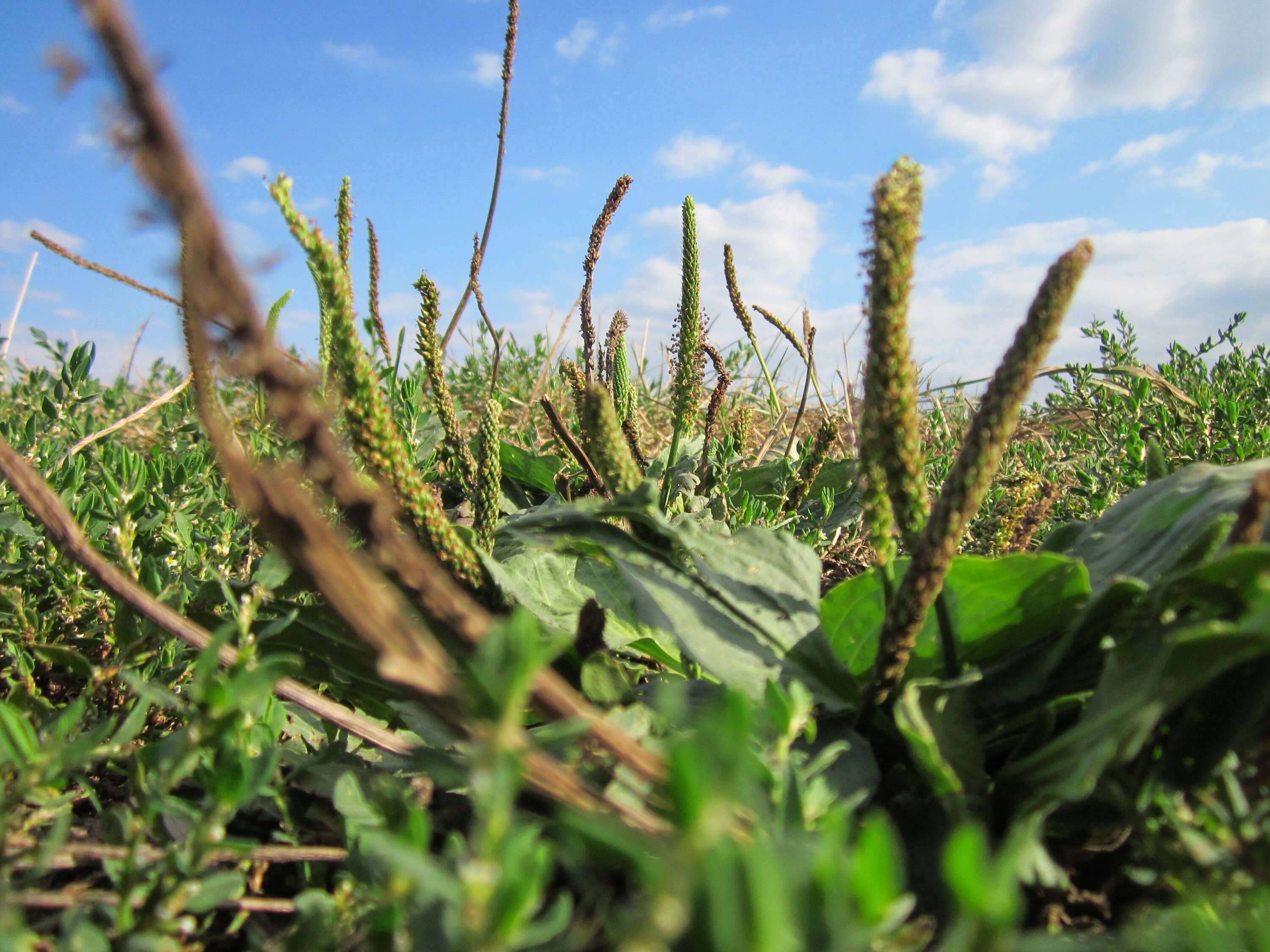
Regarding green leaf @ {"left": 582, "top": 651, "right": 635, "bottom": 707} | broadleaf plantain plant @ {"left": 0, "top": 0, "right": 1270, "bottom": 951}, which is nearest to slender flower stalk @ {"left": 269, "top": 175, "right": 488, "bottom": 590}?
broadleaf plantain plant @ {"left": 0, "top": 0, "right": 1270, "bottom": 951}

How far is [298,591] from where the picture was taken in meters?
1.65

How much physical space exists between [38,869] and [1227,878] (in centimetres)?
129

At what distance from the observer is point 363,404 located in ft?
4.15

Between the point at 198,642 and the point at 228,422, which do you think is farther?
the point at 228,422

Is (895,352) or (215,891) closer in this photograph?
(215,891)

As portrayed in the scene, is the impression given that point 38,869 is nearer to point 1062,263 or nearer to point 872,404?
point 872,404

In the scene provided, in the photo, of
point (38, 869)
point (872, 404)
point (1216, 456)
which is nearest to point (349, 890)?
point (38, 869)

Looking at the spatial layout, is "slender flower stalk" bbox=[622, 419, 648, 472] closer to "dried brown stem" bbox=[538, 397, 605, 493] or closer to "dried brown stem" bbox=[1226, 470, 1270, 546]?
"dried brown stem" bbox=[538, 397, 605, 493]

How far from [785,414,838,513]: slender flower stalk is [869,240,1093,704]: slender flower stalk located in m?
1.39

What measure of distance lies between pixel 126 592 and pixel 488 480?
34.6 inches

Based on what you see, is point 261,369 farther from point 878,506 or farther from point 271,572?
point 878,506

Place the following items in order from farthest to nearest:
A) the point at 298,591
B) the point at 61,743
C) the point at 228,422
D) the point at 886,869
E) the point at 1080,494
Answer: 1. the point at 1080,494
2. the point at 228,422
3. the point at 298,591
4. the point at 61,743
5. the point at 886,869

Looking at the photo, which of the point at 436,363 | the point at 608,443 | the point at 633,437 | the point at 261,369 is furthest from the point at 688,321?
the point at 261,369

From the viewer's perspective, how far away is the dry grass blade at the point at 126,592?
3.60 ft
